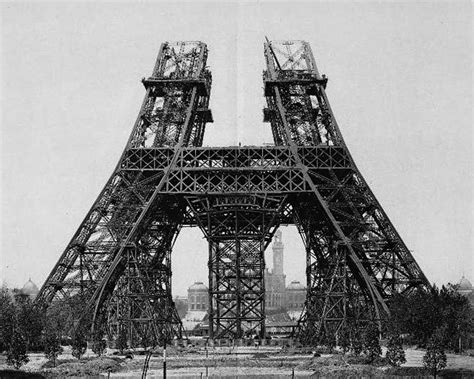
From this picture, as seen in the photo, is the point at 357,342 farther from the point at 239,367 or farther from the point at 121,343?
the point at 121,343

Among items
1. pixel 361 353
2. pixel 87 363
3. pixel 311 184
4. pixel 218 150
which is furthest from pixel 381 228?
pixel 87 363

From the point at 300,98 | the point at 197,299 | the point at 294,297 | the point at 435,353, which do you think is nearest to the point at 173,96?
the point at 300,98

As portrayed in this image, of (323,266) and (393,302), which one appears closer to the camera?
(393,302)

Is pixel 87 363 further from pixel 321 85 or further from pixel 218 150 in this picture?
pixel 321 85

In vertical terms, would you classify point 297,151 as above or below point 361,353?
above

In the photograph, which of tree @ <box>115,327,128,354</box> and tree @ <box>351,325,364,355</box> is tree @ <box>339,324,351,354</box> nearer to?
tree @ <box>351,325,364,355</box>

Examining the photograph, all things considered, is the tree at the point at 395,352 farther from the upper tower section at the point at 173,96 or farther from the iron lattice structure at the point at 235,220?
the upper tower section at the point at 173,96
